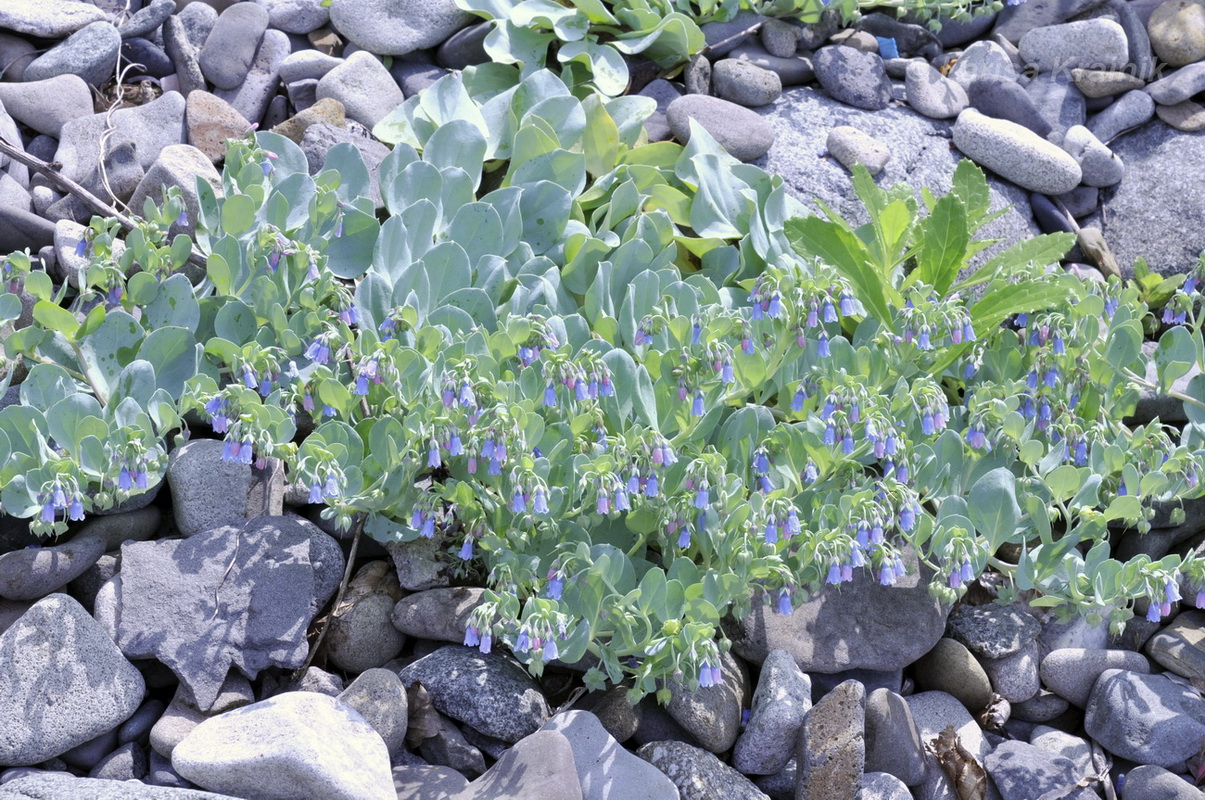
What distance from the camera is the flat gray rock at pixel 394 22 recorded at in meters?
4.42

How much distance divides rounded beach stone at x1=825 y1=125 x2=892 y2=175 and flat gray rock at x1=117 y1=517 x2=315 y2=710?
2491 millimetres

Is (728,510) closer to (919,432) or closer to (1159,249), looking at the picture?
(919,432)

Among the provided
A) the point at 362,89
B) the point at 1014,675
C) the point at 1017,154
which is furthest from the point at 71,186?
the point at 1017,154

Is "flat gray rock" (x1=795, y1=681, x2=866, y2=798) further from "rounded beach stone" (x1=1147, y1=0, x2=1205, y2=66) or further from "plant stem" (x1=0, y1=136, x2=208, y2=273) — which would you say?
"rounded beach stone" (x1=1147, y1=0, x2=1205, y2=66)

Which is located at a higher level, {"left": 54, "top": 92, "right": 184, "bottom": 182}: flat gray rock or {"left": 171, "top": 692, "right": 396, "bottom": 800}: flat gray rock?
{"left": 54, "top": 92, "right": 184, "bottom": 182}: flat gray rock

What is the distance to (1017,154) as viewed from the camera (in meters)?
4.48

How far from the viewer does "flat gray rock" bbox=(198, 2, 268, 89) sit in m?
4.28

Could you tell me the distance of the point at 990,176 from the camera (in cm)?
457

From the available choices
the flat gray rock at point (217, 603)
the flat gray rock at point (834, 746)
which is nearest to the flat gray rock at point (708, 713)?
the flat gray rock at point (834, 746)

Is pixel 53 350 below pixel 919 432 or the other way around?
the other way around

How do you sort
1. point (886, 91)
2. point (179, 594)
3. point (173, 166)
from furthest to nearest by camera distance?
1. point (886, 91)
2. point (173, 166)
3. point (179, 594)

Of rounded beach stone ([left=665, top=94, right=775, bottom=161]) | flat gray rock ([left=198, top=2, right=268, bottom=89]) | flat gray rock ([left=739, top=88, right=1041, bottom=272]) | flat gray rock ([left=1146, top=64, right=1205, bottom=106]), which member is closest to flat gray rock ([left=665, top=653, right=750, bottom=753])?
flat gray rock ([left=739, top=88, right=1041, bottom=272])

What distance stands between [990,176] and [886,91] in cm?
53

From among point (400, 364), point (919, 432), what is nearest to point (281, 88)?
point (400, 364)
